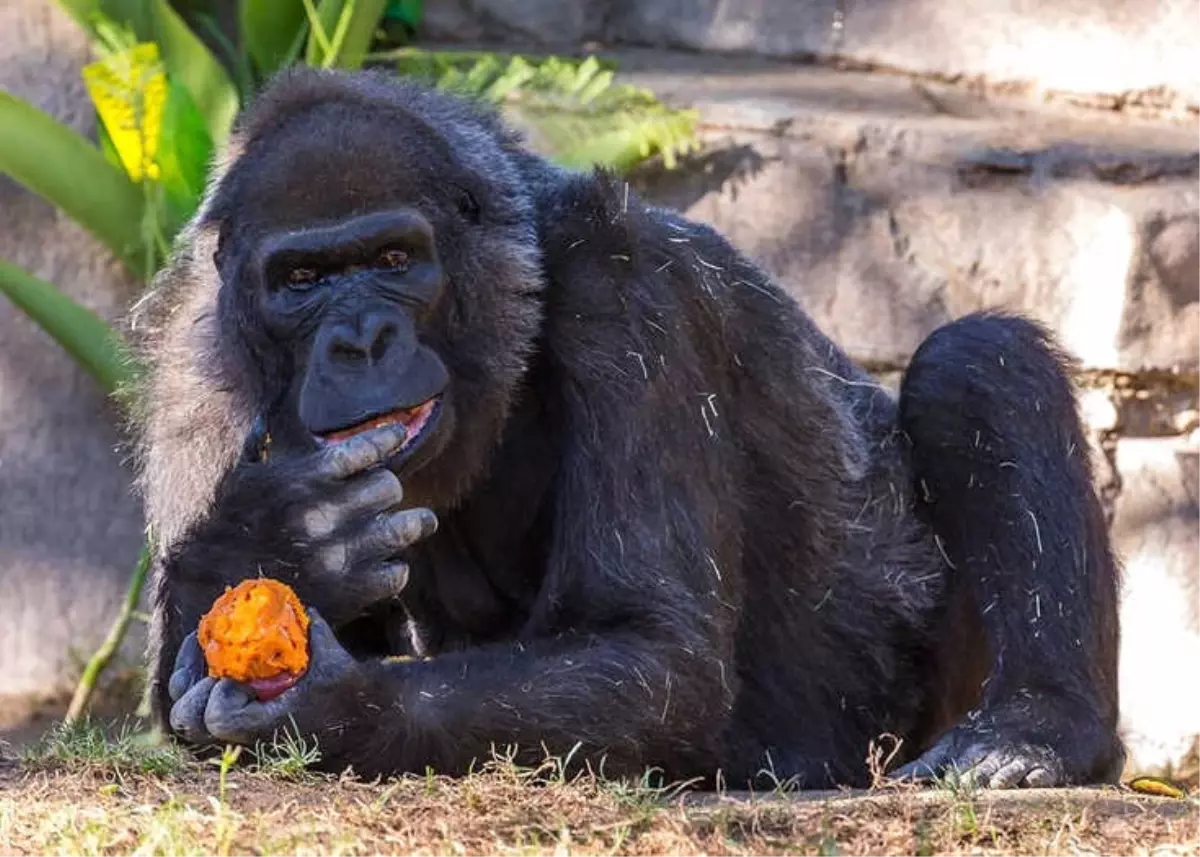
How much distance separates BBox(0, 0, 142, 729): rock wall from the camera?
27.1 feet

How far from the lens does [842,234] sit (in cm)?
823

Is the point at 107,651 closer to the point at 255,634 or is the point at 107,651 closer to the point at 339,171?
the point at 339,171

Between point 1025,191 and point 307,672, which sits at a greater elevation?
point 1025,191

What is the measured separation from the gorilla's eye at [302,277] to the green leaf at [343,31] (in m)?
3.38

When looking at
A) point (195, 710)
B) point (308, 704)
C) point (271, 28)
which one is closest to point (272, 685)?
point (308, 704)

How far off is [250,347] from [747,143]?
3468mm

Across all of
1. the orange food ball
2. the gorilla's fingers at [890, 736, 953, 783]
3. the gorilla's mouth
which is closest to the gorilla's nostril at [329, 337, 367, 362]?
the gorilla's mouth

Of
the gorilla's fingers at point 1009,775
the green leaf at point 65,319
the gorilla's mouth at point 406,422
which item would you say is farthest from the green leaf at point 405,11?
the gorilla's fingers at point 1009,775

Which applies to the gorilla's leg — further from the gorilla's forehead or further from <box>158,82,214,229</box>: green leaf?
<box>158,82,214,229</box>: green leaf

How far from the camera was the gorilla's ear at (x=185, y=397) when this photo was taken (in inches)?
209

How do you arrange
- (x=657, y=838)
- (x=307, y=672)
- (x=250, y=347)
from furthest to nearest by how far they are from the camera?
(x=250, y=347) → (x=307, y=672) → (x=657, y=838)

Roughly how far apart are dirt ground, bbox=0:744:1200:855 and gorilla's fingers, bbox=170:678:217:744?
31 cm

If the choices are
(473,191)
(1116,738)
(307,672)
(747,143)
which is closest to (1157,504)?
(747,143)

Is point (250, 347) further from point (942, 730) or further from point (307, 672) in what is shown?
point (942, 730)
